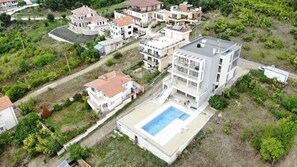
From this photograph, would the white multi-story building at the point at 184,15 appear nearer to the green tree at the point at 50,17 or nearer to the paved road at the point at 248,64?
the paved road at the point at 248,64

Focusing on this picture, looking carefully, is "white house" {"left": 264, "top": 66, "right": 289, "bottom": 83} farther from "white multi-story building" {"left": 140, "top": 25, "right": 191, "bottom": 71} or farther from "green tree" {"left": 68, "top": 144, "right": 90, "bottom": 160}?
"green tree" {"left": 68, "top": 144, "right": 90, "bottom": 160}

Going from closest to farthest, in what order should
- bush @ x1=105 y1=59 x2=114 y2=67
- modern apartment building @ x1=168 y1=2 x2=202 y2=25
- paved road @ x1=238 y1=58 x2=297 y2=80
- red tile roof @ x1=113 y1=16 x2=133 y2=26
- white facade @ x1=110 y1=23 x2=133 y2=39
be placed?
paved road @ x1=238 y1=58 x2=297 y2=80, bush @ x1=105 y1=59 x2=114 y2=67, red tile roof @ x1=113 y1=16 x2=133 y2=26, white facade @ x1=110 y1=23 x2=133 y2=39, modern apartment building @ x1=168 y1=2 x2=202 y2=25

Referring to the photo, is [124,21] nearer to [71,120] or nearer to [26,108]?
[26,108]

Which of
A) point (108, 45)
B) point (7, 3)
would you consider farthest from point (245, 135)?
point (7, 3)

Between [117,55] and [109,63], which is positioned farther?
[117,55]

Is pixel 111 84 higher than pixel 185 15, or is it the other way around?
pixel 185 15

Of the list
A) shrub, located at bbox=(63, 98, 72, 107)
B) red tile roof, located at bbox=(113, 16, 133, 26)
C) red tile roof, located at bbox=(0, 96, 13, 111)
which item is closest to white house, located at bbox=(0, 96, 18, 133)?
red tile roof, located at bbox=(0, 96, 13, 111)
